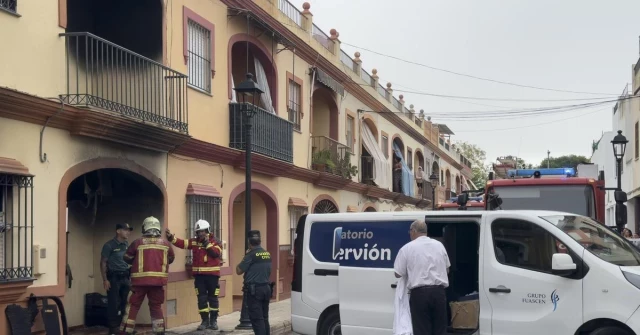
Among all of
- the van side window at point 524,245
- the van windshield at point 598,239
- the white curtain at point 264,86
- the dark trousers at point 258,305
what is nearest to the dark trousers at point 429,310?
the van side window at point 524,245

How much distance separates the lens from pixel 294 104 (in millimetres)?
21156

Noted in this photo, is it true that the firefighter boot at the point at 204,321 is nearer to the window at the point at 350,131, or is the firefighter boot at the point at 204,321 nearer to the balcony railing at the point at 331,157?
the balcony railing at the point at 331,157

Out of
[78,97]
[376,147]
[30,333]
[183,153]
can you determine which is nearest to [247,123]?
[183,153]

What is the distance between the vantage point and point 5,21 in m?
10.1

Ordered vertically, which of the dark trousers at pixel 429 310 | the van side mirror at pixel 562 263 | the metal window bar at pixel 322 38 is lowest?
the dark trousers at pixel 429 310

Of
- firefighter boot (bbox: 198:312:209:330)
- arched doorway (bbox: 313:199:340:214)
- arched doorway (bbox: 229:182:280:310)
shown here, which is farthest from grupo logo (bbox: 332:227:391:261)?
arched doorway (bbox: 313:199:340:214)

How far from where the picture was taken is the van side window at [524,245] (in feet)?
29.8

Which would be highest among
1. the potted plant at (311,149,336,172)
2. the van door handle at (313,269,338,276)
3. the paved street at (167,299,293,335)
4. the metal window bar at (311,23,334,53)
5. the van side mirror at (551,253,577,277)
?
the metal window bar at (311,23,334,53)

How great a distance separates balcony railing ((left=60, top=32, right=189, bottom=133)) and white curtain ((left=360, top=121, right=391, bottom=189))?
47.4ft

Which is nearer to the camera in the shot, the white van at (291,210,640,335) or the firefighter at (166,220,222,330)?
the white van at (291,210,640,335)

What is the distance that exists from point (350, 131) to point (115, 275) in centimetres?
1483

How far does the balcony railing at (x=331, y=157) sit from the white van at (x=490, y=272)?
445 inches

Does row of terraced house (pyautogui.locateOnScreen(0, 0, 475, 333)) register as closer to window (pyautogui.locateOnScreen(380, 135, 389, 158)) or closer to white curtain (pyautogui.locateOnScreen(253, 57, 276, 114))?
white curtain (pyautogui.locateOnScreen(253, 57, 276, 114))

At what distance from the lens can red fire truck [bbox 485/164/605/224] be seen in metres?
14.1
